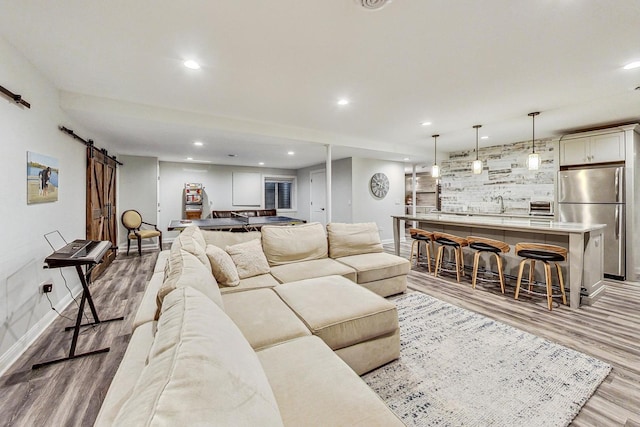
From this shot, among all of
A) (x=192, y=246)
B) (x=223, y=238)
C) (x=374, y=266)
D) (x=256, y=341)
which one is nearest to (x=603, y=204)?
(x=374, y=266)

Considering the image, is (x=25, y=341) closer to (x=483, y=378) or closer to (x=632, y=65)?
(x=483, y=378)

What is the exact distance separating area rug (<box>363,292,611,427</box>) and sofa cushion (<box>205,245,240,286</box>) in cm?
138

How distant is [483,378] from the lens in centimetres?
188

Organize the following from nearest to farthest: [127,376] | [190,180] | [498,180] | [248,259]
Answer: [127,376], [248,259], [498,180], [190,180]

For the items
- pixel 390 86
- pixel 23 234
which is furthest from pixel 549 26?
pixel 23 234

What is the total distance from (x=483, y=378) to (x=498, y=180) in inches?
213


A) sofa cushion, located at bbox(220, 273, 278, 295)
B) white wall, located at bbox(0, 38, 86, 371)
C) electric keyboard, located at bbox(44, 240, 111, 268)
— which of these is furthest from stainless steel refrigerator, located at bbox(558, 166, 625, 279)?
white wall, located at bbox(0, 38, 86, 371)

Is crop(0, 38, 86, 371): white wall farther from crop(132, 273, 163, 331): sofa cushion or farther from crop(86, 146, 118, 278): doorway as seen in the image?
crop(132, 273, 163, 331): sofa cushion

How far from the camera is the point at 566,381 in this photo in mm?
1843

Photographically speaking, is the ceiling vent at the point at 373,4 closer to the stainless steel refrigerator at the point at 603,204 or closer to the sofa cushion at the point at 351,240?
the sofa cushion at the point at 351,240

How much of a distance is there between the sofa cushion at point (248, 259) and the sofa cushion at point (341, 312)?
551 millimetres

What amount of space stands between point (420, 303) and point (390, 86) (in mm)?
2561

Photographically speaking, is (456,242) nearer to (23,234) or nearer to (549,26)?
(549,26)

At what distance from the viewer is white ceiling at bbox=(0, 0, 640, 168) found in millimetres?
1840
